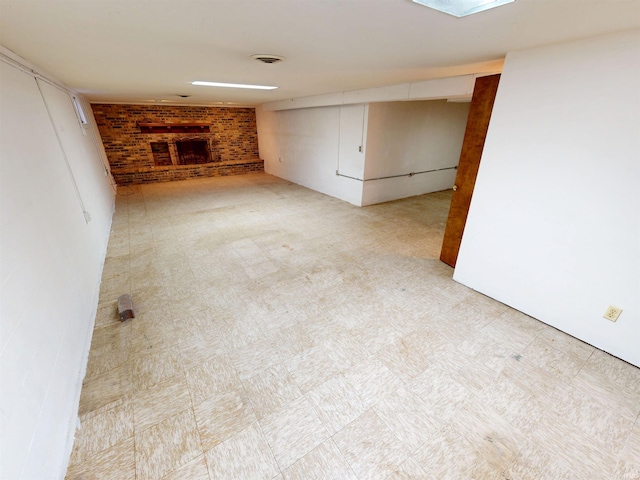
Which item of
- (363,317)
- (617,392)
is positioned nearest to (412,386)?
(363,317)

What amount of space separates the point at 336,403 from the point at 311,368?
0.31 meters

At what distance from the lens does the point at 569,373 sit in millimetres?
1886

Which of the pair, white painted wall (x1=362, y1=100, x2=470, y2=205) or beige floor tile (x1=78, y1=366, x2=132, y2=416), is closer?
beige floor tile (x1=78, y1=366, x2=132, y2=416)

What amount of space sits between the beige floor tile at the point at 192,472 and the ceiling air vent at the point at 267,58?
8.98ft

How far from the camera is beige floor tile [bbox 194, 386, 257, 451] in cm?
149

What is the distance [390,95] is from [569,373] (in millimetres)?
3815

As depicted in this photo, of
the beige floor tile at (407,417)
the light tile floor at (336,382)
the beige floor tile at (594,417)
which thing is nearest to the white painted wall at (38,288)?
the light tile floor at (336,382)

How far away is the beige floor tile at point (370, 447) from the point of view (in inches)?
53.0

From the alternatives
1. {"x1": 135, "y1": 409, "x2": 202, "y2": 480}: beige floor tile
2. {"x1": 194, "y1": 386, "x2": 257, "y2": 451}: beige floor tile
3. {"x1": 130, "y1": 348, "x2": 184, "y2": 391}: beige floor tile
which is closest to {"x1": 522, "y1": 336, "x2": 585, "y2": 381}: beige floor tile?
{"x1": 194, "y1": 386, "x2": 257, "y2": 451}: beige floor tile

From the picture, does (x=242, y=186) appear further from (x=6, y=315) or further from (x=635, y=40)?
(x=635, y=40)

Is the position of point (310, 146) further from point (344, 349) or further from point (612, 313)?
point (612, 313)

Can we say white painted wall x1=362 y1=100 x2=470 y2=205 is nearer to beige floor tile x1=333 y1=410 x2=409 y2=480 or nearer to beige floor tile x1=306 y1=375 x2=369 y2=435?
beige floor tile x1=306 y1=375 x2=369 y2=435

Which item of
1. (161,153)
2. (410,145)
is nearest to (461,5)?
(410,145)

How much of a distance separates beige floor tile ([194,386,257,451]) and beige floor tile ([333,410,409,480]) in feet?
1.84
